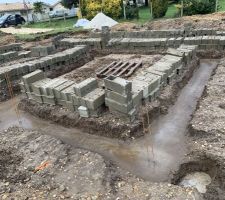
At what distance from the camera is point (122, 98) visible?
7801 millimetres

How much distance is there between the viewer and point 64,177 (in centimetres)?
642

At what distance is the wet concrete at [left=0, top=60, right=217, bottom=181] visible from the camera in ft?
22.2

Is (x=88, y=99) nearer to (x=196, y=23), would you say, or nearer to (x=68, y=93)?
(x=68, y=93)

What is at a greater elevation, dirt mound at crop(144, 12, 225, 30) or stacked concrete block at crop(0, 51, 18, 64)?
dirt mound at crop(144, 12, 225, 30)

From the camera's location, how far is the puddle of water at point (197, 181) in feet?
20.4

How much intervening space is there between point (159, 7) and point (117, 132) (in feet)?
69.8

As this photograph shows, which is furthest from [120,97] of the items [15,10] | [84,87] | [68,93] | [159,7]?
[15,10]

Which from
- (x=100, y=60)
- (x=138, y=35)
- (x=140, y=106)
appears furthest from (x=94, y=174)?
(x=138, y=35)

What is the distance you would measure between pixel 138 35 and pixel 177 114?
353 inches

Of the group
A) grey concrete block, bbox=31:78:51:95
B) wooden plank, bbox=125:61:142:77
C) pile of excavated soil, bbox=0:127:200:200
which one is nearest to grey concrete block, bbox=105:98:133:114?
pile of excavated soil, bbox=0:127:200:200

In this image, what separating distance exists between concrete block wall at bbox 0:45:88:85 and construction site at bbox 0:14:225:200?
5 cm

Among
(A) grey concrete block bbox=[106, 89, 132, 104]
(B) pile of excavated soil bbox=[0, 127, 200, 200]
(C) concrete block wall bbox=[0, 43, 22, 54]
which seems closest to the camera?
(B) pile of excavated soil bbox=[0, 127, 200, 200]

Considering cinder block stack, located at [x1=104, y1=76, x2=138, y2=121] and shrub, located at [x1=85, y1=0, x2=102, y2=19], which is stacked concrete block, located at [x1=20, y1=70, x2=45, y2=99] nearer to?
cinder block stack, located at [x1=104, y1=76, x2=138, y2=121]

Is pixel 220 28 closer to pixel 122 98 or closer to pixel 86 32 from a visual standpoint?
pixel 86 32
